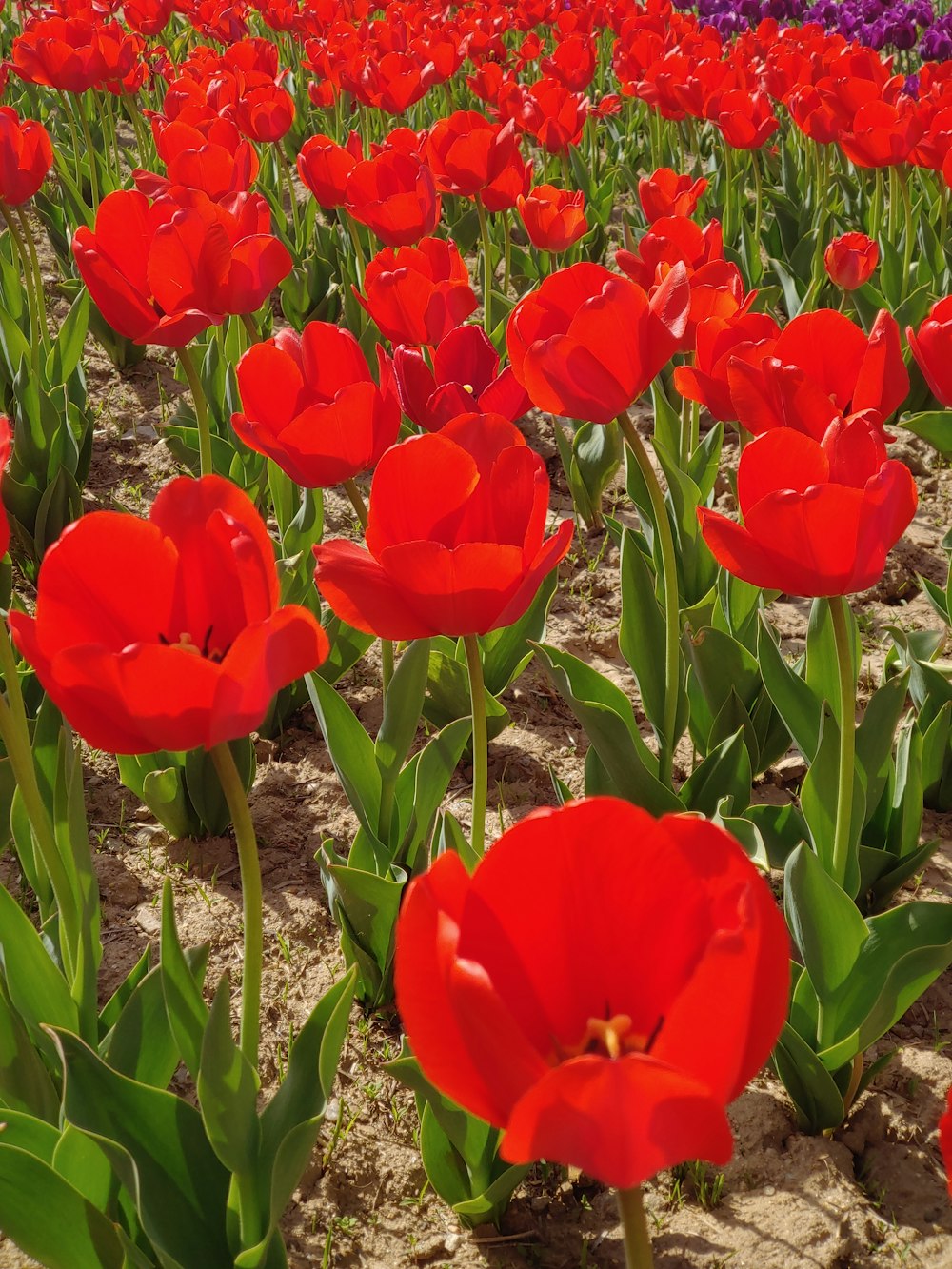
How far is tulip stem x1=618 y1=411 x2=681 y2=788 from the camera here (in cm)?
180

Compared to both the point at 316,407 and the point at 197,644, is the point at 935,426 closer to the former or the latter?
the point at 316,407

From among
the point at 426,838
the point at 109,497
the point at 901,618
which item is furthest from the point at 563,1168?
the point at 109,497

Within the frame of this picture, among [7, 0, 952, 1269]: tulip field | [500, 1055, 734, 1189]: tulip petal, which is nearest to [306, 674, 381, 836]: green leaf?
[7, 0, 952, 1269]: tulip field

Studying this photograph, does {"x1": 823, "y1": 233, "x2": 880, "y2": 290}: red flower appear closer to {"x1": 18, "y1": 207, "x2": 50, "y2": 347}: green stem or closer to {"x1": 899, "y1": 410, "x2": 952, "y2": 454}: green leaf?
{"x1": 899, "y1": 410, "x2": 952, "y2": 454}: green leaf

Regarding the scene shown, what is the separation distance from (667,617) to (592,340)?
51 centimetres

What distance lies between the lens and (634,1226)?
2.67 ft

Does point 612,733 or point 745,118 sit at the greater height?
point 745,118

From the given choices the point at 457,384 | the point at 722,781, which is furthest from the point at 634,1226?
the point at 457,384

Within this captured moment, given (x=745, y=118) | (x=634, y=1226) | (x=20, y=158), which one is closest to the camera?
(x=634, y=1226)

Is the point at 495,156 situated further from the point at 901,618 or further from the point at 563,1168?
the point at 563,1168

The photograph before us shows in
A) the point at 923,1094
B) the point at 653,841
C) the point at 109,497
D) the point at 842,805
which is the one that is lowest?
the point at 923,1094

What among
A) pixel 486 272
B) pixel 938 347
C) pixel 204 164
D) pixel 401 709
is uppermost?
pixel 204 164

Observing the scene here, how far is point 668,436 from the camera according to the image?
2.99 m

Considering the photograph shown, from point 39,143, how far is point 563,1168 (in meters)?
2.70
